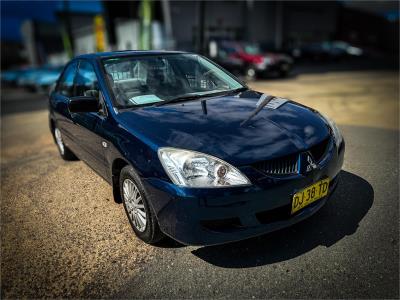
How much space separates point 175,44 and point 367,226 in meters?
26.2

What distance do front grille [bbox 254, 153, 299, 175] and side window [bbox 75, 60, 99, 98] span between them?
5.87 ft

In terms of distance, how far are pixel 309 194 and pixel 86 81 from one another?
2637 mm

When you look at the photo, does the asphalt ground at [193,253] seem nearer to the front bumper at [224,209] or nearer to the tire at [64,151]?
the front bumper at [224,209]

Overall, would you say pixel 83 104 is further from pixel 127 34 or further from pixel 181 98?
pixel 127 34

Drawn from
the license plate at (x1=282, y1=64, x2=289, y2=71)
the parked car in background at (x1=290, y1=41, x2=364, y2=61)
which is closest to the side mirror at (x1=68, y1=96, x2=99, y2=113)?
the license plate at (x1=282, y1=64, x2=289, y2=71)

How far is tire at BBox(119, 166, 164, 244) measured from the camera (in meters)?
2.41

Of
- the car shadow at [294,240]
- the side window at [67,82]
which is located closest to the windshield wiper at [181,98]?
the car shadow at [294,240]

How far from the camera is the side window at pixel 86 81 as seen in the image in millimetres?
3296

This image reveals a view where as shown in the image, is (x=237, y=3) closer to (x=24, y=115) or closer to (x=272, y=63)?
(x=272, y=63)

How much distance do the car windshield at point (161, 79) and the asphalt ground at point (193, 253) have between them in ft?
3.73

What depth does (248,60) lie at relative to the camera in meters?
15.1

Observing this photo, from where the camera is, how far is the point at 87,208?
330cm

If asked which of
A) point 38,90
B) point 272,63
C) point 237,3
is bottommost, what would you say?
point 38,90

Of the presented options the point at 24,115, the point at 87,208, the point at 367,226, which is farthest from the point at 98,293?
the point at 24,115
